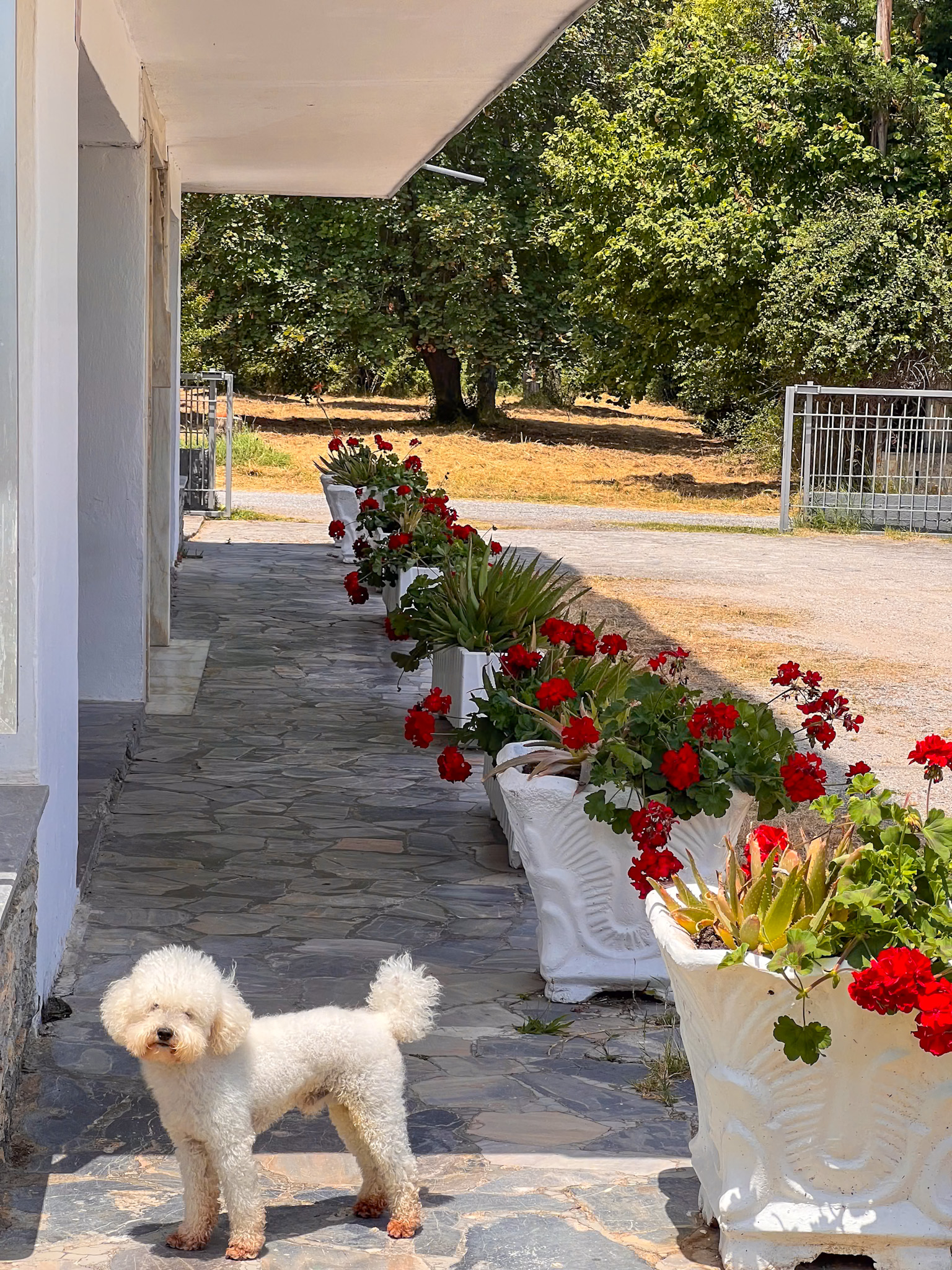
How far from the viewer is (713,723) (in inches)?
155

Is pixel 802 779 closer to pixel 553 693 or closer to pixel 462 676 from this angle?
pixel 553 693

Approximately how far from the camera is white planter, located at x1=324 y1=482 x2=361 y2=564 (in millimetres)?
13203

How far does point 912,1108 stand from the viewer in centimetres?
262

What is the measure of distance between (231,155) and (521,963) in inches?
288

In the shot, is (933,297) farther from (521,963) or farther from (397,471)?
(521,963)

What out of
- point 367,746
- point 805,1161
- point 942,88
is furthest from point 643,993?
point 942,88

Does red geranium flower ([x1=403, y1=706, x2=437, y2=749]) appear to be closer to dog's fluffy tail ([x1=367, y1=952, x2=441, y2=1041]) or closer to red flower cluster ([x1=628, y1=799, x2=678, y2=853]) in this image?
red flower cluster ([x1=628, y1=799, x2=678, y2=853])

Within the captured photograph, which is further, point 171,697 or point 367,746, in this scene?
point 171,697

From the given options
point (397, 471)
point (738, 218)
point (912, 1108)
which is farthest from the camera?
point (738, 218)

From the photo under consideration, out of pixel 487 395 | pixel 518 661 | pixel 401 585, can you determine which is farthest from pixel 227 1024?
pixel 487 395

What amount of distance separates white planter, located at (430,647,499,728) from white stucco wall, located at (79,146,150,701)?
1.54 m

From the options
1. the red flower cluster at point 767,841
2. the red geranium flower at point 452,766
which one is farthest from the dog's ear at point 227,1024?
the red geranium flower at point 452,766

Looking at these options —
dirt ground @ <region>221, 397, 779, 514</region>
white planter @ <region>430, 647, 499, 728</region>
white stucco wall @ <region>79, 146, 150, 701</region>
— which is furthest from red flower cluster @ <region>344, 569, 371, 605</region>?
dirt ground @ <region>221, 397, 779, 514</region>

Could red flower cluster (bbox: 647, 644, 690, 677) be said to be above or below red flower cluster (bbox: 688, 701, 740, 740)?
above
